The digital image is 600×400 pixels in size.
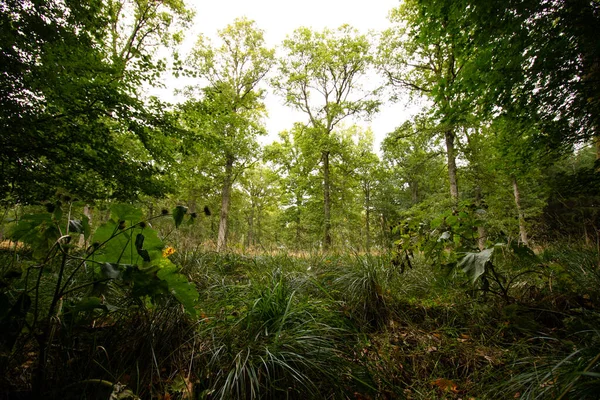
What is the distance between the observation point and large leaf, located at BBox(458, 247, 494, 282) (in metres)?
1.90

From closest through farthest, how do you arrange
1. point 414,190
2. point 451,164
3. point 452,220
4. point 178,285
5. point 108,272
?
point 108,272 < point 178,285 < point 452,220 < point 451,164 < point 414,190

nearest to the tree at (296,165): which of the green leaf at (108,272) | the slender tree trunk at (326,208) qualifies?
the slender tree trunk at (326,208)

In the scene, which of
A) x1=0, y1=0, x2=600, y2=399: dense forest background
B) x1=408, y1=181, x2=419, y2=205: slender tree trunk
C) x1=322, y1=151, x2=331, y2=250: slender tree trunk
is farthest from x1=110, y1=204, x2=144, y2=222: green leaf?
x1=408, y1=181, x2=419, y2=205: slender tree trunk

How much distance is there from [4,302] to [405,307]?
133 inches

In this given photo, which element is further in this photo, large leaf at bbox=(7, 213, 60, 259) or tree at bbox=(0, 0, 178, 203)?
tree at bbox=(0, 0, 178, 203)

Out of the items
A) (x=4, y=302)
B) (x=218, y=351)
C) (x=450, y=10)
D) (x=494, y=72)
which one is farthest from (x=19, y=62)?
(x=494, y=72)

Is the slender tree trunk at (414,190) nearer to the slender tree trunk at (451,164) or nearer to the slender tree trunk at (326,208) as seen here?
the slender tree trunk at (326,208)

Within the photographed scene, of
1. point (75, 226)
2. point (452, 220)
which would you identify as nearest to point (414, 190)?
point (452, 220)

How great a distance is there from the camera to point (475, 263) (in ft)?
6.48

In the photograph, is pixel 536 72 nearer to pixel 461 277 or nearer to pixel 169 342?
pixel 461 277

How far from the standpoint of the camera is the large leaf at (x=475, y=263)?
190 centimetres

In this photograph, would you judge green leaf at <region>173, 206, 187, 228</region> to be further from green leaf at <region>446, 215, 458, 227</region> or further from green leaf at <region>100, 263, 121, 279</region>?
green leaf at <region>446, 215, 458, 227</region>

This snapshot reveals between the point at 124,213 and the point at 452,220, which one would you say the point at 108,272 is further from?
the point at 452,220

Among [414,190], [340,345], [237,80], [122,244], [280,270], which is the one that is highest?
[237,80]
